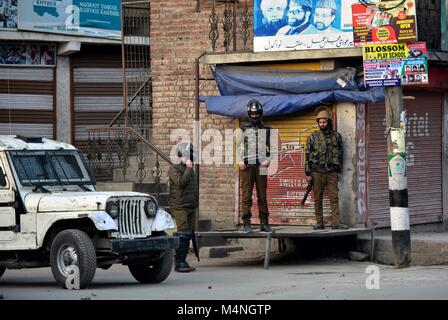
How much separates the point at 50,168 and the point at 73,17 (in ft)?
34.5

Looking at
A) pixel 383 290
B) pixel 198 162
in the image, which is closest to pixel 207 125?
pixel 198 162

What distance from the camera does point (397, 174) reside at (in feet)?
52.5

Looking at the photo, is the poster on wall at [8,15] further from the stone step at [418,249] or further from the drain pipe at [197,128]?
the stone step at [418,249]

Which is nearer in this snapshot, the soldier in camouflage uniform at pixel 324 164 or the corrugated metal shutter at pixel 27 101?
the soldier in camouflage uniform at pixel 324 164

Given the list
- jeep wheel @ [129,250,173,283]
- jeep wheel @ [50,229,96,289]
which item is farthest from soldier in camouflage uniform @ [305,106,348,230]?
jeep wheel @ [50,229,96,289]

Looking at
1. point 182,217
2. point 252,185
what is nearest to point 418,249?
point 252,185

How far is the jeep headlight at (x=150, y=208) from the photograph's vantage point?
14.6 metres

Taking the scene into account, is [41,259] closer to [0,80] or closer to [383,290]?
[383,290]

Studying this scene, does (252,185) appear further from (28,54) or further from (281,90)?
(28,54)

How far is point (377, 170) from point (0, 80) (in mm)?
10194

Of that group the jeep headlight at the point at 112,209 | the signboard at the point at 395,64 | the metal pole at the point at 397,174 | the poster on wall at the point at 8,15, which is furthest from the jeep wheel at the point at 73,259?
the poster on wall at the point at 8,15

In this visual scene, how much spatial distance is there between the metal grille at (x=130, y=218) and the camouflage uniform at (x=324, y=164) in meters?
4.26

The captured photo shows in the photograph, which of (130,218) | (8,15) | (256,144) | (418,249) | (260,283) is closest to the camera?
(130,218)

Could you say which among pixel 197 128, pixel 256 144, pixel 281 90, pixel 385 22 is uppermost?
pixel 385 22
